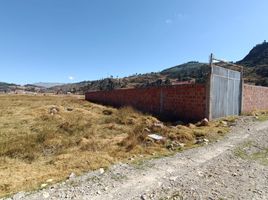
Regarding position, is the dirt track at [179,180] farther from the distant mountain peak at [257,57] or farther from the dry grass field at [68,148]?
the distant mountain peak at [257,57]

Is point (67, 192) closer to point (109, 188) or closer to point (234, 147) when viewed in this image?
point (109, 188)

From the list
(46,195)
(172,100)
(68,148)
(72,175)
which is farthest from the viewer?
(172,100)

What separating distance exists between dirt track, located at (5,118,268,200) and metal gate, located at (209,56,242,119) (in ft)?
19.3

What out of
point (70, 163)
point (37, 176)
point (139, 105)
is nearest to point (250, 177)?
point (70, 163)

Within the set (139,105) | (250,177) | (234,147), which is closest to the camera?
(250,177)

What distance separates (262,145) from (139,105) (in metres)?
10.7

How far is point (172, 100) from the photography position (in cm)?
1438

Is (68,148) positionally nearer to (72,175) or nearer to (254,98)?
(72,175)

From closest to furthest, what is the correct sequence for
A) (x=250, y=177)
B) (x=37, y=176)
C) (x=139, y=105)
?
(x=250, y=177), (x=37, y=176), (x=139, y=105)

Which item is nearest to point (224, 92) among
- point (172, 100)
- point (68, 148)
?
point (172, 100)

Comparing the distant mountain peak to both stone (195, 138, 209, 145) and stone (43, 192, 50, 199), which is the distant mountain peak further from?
stone (43, 192, 50, 199)

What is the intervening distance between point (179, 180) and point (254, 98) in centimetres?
1438

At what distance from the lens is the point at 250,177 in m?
5.16

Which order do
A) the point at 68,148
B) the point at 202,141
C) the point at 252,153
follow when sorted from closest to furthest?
the point at 252,153
the point at 68,148
the point at 202,141
